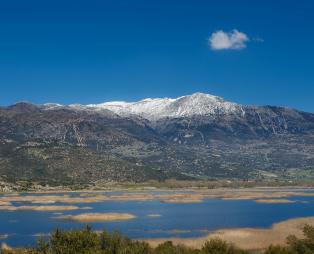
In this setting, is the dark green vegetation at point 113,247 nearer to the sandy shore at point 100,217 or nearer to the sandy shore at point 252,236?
the sandy shore at point 252,236

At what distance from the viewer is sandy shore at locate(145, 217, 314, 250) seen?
112 metres

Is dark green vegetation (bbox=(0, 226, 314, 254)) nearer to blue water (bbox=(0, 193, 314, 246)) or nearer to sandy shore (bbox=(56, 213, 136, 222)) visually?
blue water (bbox=(0, 193, 314, 246))

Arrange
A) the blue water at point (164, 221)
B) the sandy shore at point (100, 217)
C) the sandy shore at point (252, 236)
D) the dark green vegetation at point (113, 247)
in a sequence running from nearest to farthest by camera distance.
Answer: the dark green vegetation at point (113, 247) → the sandy shore at point (252, 236) → the blue water at point (164, 221) → the sandy shore at point (100, 217)

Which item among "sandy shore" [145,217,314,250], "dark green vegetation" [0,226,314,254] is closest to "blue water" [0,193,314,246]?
"sandy shore" [145,217,314,250]

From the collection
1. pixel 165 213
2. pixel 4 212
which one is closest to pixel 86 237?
pixel 165 213

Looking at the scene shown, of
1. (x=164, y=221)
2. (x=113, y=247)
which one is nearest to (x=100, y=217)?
(x=164, y=221)

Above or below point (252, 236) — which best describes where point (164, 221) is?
above

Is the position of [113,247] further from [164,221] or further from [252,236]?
[164,221]

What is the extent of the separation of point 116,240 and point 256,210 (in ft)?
357

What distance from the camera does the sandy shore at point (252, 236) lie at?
112 m

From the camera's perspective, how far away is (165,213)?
595 feet

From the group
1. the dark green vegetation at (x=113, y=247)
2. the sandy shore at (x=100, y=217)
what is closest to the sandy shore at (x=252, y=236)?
the dark green vegetation at (x=113, y=247)

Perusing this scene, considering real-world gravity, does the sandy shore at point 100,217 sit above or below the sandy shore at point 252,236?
above

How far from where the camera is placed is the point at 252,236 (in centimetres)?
12356
